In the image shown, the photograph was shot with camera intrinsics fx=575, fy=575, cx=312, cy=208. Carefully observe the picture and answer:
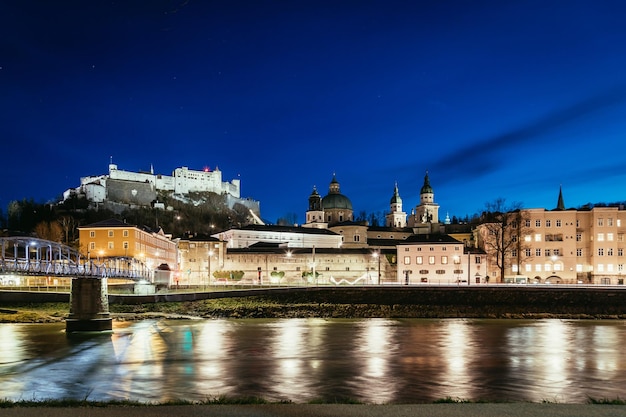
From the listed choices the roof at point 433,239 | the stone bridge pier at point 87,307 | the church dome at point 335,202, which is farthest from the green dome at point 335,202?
the stone bridge pier at point 87,307

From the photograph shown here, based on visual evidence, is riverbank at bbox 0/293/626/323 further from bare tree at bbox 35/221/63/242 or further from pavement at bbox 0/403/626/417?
bare tree at bbox 35/221/63/242

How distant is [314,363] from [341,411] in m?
11.4

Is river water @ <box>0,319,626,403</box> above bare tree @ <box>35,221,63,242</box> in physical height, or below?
below

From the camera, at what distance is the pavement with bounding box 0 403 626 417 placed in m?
10.5

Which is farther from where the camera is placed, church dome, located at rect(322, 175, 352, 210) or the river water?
church dome, located at rect(322, 175, 352, 210)

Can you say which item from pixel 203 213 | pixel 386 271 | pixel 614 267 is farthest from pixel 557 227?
pixel 203 213

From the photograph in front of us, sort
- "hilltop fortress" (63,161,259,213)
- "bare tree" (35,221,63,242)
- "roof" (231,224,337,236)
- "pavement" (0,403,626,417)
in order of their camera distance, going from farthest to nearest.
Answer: "hilltop fortress" (63,161,259,213) < "roof" (231,224,337,236) < "bare tree" (35,221,63,242) < "pavement" (0,403,626,417)

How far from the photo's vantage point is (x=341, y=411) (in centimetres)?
1120

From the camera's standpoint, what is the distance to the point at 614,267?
72.9 metres

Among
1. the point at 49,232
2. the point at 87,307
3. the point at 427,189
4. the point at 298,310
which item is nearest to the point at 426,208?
the point at 427,189

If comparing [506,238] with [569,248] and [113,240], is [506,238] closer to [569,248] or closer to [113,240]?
[569,248]

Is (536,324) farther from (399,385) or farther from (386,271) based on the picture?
(386,271)

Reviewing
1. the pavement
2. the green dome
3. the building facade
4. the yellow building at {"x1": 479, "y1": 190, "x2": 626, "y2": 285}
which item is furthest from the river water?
the green dome

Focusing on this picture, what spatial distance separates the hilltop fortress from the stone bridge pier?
11385cm
